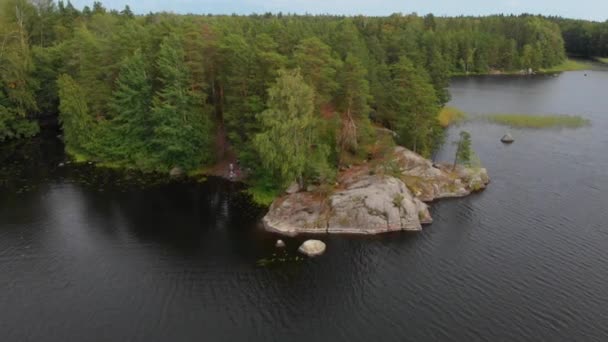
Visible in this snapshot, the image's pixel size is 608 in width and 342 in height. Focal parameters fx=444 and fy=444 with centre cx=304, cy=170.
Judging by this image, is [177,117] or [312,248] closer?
[312,248]

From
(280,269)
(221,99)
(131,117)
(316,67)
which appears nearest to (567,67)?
(316,67)

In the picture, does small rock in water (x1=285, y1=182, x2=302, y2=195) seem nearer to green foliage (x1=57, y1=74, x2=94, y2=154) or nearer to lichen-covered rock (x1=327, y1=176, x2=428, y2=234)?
lichen-covered rock (x1=327, y1=176, x2=428, y2=234)

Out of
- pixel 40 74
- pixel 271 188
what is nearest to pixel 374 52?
pixel 271 188

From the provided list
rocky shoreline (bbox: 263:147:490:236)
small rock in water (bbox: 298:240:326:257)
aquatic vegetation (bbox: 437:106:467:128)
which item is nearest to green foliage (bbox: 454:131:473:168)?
rocky shoreline (bbox: 263:147:490:236)

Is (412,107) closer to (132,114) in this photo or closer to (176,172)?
(176,172)

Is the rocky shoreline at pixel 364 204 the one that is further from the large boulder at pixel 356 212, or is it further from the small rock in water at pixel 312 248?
the small rock in water at pixel 312 248

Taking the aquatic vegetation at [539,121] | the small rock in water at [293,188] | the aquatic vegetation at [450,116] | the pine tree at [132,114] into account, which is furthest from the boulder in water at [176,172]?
the aquatic vegetation at [539,121]

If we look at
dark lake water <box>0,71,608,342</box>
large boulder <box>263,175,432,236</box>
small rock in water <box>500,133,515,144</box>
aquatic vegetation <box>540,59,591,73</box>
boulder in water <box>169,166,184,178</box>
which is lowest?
dark lake water <box>0,71,608,342</box>
